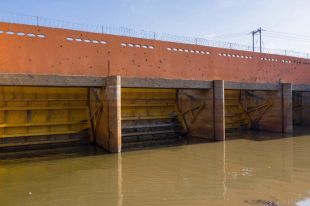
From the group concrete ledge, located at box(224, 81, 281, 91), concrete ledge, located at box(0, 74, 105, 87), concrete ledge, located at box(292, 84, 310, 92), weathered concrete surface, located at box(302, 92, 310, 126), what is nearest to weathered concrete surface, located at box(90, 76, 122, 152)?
concrete ledge, located at box(0, 74, 105, 87)

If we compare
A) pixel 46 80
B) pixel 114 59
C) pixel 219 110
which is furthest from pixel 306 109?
pixel 46 80

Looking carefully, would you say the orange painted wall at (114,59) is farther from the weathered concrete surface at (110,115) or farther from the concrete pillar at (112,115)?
the concrete pillar at (112,115)

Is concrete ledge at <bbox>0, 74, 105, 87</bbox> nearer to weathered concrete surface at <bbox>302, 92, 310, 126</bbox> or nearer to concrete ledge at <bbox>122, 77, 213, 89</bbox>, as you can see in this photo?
concrete ledge at <bbox>122, 77, 213, 89</bbox>

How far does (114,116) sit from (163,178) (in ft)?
12.7

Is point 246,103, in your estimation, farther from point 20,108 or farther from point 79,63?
point 20,108

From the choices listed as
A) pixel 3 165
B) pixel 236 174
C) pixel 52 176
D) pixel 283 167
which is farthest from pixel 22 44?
pixel 283 167

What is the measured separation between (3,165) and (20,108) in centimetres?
327

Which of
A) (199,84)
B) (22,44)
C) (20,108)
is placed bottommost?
(20,108)

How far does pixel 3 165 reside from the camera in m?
9.25

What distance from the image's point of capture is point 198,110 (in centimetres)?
1481

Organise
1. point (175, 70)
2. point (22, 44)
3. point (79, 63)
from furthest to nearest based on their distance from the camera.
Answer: point (175, 70) < point (79, 63) < point (22, 44)

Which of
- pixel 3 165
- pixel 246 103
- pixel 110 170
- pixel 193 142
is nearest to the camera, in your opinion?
pixel 110 170

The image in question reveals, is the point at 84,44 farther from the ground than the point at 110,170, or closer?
farther from the ground

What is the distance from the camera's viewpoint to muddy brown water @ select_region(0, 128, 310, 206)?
19.8 ft
